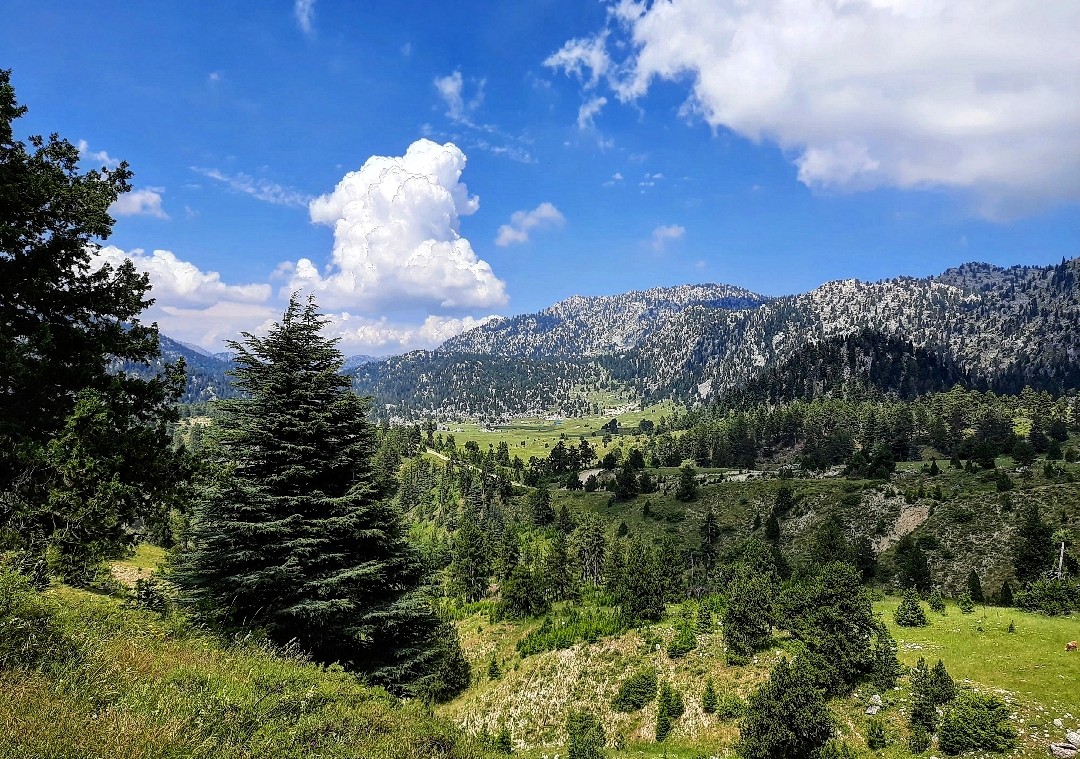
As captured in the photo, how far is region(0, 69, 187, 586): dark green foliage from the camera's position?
12305 mm

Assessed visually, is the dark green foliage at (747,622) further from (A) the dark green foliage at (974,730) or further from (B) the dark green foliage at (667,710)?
(A) the dark green foliage at (974,730)

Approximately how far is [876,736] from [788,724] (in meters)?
5.74

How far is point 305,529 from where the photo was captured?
55.8ft

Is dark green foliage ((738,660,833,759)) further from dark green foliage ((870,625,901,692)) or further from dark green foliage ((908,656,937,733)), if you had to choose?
dark green foliage ((870,625,901,692))

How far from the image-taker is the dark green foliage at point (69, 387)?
12.3 meters

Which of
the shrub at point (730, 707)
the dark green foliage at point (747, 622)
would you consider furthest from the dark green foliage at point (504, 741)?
the dark green foliage at point (747, 622)

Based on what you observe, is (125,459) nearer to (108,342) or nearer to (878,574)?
(108,342)

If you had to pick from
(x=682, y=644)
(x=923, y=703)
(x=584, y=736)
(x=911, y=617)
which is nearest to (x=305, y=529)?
(x=584, y=736)

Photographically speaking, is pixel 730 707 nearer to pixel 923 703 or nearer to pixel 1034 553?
pixel 923 703

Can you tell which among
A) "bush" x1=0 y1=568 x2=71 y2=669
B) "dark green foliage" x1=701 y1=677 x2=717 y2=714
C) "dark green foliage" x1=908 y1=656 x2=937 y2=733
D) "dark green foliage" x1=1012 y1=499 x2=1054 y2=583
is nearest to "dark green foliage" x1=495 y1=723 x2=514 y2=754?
"dark green foliage" x1=701 y1=677 x2=717 y2=714

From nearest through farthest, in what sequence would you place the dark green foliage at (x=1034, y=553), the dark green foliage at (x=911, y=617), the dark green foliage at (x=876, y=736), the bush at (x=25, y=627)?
the bush at (x=25, y=627) < the dark green foliage at (x=876, y=736) < the dark green foliage at (x=911, y=617) < the dark green foliage at (x=1034, y=553)

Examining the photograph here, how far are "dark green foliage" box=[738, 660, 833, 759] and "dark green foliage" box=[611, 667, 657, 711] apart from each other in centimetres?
1434

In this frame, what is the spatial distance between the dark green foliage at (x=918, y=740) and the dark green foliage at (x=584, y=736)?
Result: 13.6 meters

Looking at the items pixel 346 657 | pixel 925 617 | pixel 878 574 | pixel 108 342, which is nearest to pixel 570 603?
pixel 925 617
